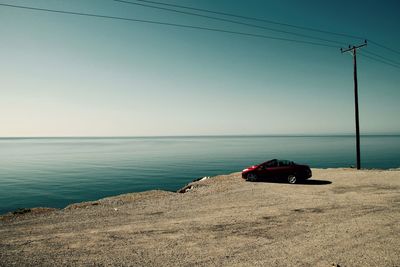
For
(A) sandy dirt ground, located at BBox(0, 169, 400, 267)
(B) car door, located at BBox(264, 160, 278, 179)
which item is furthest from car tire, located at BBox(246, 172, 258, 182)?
(A) sandy dirt ground, located at BBox(0, 169, 400, 267)

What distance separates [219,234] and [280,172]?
12.9 metres

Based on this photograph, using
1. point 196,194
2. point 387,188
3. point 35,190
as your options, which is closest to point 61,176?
point 35,190

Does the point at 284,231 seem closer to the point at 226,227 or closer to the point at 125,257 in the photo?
the point at 226,227

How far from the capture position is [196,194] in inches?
653

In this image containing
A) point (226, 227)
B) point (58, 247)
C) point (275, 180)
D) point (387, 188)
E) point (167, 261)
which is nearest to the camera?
point (167, 261)

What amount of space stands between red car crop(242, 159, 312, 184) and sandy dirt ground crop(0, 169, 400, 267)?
18.2ft

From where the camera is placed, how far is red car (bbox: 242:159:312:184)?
20.2 m

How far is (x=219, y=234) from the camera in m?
8.89

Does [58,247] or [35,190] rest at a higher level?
[58,247]

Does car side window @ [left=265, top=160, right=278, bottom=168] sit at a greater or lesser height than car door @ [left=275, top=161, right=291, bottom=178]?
greater

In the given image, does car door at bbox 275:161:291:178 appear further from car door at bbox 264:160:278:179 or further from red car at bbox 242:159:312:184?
car door at bbox 264:160:278:179

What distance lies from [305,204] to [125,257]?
30.2 feet

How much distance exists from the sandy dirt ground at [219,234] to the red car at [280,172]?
554cm

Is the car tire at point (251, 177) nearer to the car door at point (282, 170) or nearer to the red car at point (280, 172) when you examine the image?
the red car at point (280, 172)
